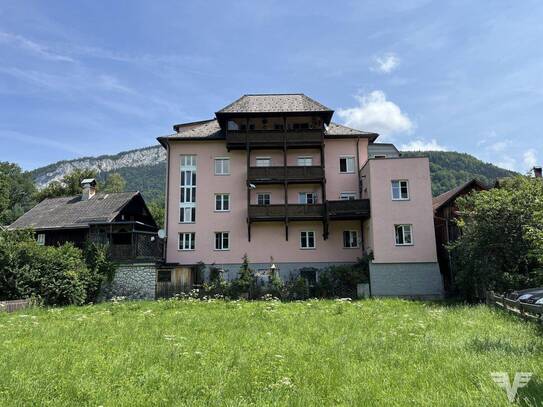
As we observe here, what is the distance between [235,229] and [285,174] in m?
6.05

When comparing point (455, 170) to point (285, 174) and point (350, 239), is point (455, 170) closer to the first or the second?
point (350, 239)

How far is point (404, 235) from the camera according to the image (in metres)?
30.6

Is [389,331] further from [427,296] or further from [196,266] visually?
[196,266]

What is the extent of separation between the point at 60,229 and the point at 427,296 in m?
29.4

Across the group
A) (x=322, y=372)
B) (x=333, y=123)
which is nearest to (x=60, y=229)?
(x=333, y=123)

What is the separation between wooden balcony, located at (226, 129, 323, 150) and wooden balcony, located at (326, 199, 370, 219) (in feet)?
18.1

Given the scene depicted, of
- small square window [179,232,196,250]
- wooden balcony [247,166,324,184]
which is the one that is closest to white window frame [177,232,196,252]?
small square window [179,232,196,250]

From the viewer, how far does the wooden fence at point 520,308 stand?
1316cm

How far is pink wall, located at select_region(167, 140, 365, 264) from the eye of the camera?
34.4 m

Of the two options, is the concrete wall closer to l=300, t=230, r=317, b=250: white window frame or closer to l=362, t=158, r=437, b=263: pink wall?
l=300, t=230, r=317, b=250: white window frame

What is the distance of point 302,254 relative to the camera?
34.5 meters

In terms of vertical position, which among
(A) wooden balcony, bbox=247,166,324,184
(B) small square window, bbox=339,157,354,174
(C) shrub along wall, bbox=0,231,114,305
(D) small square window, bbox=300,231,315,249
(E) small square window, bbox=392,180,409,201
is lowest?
(C) shrub along wall, bbox=0,231,114,305

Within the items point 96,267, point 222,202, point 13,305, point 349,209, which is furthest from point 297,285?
point 13,305

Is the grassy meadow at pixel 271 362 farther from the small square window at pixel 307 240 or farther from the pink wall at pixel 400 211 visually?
the small square window at pixel 307 240
